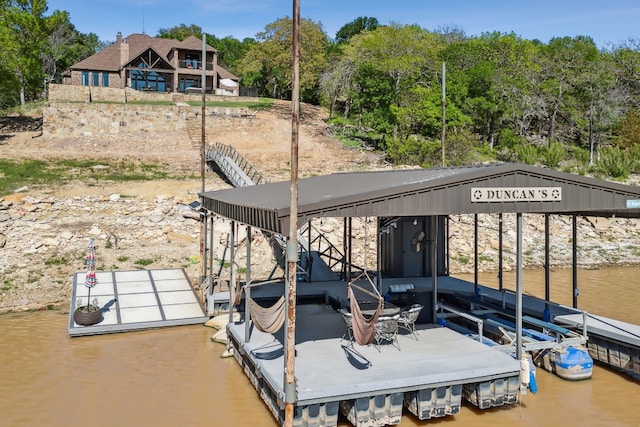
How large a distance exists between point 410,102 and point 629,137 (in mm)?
19167

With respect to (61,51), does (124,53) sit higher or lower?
lower

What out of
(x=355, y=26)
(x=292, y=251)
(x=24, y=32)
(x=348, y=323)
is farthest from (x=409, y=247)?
(x=355, y=26)

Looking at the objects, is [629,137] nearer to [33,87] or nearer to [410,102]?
[410,102]

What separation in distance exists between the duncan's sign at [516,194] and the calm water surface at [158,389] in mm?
3871

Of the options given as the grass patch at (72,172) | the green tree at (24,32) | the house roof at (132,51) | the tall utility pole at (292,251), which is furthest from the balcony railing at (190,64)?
the tall utility pole at (292,251)

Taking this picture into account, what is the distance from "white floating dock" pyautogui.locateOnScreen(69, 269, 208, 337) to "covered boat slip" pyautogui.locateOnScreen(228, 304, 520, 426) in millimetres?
4586

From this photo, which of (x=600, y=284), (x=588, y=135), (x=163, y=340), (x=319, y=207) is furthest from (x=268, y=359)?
(x=588, y=135)

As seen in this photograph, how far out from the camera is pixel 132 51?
61250mm

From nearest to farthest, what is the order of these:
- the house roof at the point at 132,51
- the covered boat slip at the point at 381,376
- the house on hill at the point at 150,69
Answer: the covered boat slip at the point at 381,376 → the house on hill at the point at 150,69 → the house roof at the point at 132,51

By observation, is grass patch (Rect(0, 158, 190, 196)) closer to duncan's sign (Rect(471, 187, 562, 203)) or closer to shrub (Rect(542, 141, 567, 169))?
shrub (Rect(542, 141, 567, 169))

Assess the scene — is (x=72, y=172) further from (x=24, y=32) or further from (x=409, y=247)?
(x=409, y=247)

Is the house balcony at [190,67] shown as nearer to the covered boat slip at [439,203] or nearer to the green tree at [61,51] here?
the green tree at [61,51]

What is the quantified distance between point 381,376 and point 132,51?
58.9m

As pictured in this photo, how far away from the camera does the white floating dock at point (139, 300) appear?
51.2 ft
